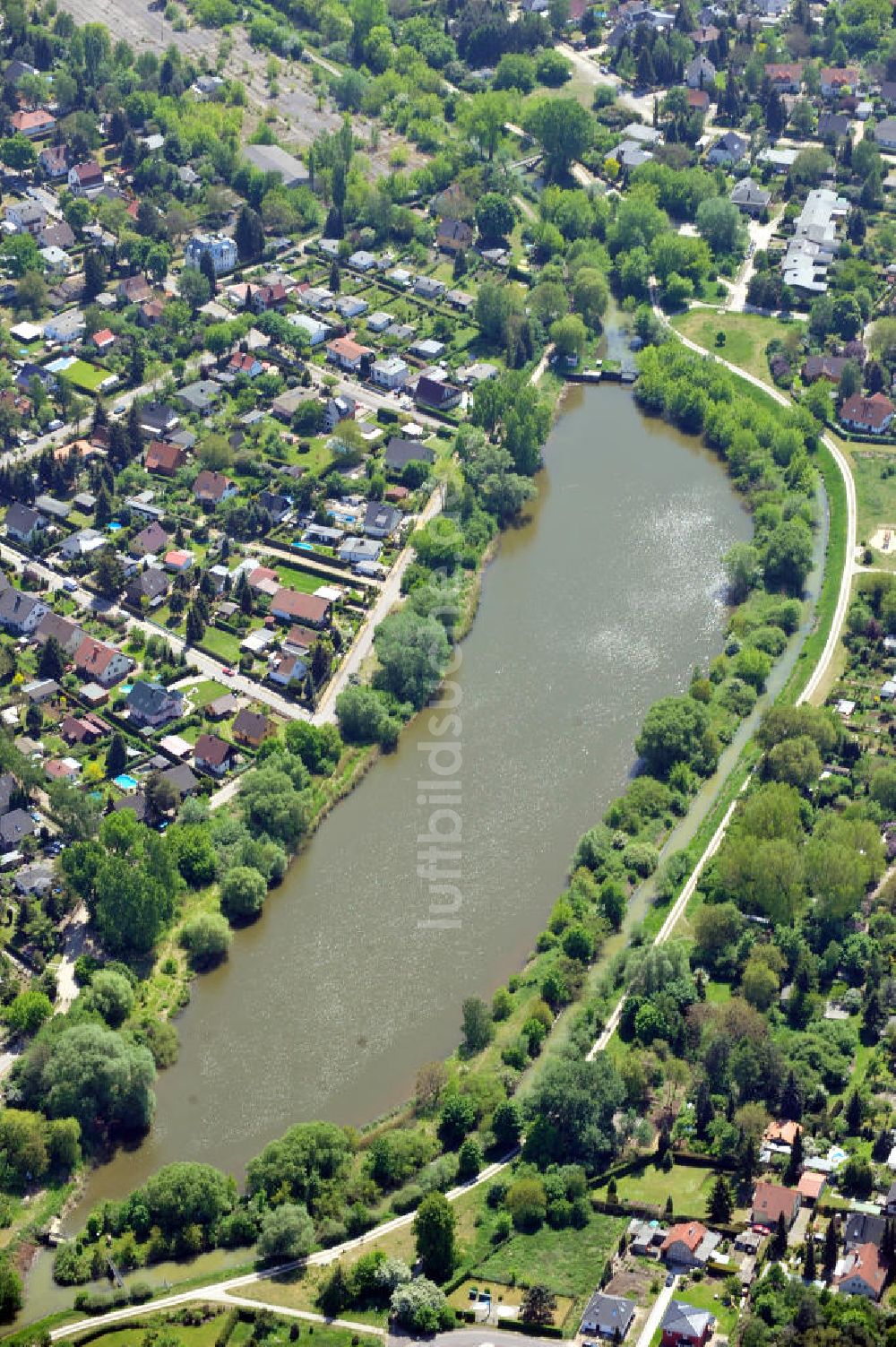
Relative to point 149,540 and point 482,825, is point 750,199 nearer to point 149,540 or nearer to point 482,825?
point 149,540

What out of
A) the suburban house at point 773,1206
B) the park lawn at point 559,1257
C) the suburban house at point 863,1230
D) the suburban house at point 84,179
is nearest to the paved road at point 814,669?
the park lawn at point 559,1257

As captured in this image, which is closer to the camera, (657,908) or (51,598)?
(657,908)

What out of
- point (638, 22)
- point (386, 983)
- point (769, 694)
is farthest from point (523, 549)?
point (638, 22)

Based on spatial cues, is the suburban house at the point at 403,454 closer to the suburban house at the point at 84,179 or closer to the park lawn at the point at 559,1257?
the suburban house at the point at 84,179

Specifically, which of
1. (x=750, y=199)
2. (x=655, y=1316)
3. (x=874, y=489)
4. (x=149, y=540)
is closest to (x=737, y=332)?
(x=750, y=199)

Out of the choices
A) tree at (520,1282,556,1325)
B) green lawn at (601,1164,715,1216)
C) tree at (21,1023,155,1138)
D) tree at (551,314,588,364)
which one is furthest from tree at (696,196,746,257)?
tree at (520,1282,556,1325)

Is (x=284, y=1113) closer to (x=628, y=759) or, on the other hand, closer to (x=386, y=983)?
(x=386, y=983)

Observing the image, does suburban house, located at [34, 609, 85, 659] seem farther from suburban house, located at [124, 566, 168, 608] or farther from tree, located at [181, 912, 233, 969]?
tree, located at [181, 912, 233, 969]
